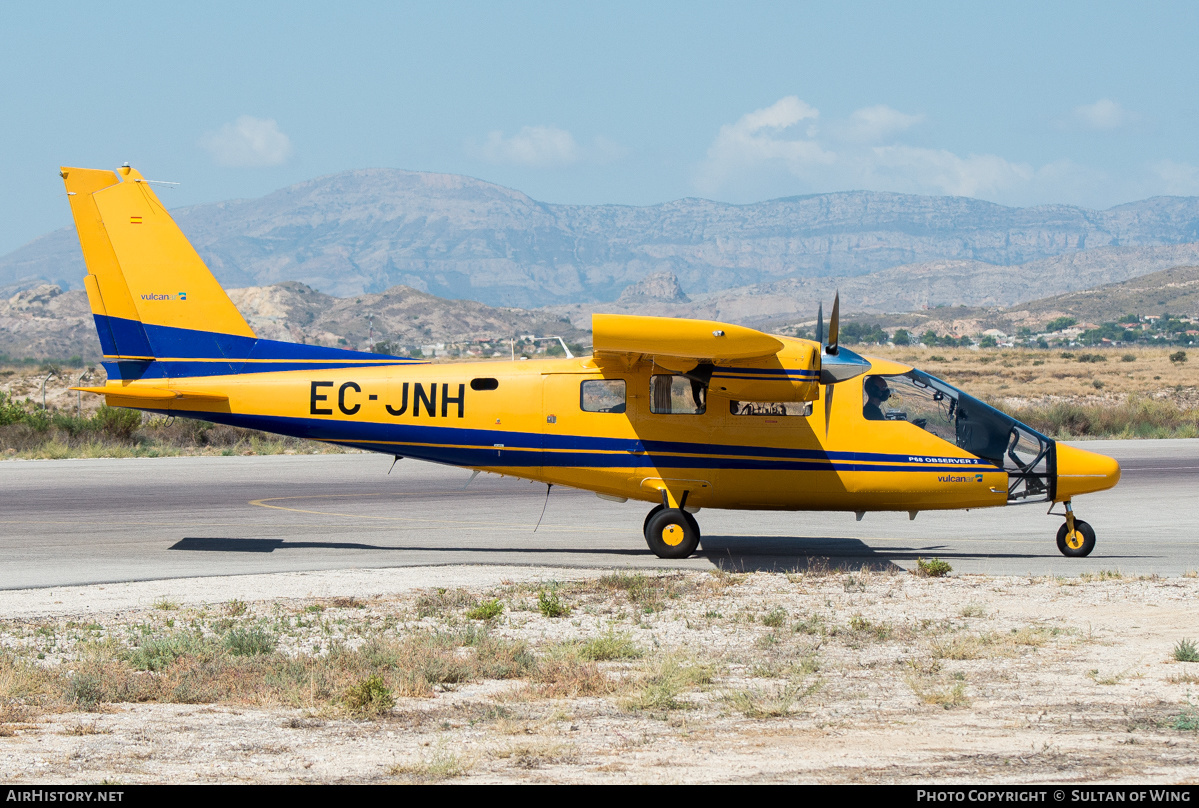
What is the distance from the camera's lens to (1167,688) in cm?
949

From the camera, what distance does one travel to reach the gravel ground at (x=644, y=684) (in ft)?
24.3

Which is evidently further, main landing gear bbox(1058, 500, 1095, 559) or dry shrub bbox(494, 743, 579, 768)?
main landing gear bbox(1058, 500, 1095, 559)

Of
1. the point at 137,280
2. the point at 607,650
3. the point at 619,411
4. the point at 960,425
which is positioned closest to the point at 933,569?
the point at 960,425

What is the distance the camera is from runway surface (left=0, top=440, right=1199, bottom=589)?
16.9 m

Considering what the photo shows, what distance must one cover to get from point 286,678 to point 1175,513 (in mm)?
19520

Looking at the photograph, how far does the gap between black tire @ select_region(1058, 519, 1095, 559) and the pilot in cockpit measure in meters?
3.48

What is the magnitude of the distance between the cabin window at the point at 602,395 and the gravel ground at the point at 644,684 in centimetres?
310

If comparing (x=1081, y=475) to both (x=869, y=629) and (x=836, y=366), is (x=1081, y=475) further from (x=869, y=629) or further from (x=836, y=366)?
(x=869, y=629)

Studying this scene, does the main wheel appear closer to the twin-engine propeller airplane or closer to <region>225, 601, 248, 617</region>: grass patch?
the twin-engine propeller airplane

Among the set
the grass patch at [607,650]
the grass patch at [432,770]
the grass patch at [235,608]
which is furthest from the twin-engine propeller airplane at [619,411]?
the grass patch at [432,770]

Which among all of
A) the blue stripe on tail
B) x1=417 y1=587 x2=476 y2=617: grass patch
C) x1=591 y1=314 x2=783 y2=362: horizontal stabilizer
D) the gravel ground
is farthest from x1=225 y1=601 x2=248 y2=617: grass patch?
x1=591 y1=314 x2=783 y2=362: horizontal stabilizer

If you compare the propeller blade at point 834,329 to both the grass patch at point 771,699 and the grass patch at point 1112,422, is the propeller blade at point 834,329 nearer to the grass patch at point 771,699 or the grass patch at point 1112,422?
the grass patch at point 771,699

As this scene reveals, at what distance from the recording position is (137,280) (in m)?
17.8
